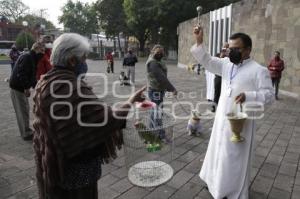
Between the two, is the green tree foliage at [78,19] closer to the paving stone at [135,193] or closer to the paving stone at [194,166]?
the paving stone at [194,166]

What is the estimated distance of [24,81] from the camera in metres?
6.06

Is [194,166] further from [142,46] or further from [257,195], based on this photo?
[142,46]

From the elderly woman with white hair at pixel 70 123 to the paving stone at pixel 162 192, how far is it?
6.19 feet

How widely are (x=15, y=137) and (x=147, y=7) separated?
118 feet

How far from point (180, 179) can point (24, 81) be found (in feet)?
11.7

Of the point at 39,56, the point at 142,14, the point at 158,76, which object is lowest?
the point at 158,76

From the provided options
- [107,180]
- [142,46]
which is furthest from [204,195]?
[142,46]

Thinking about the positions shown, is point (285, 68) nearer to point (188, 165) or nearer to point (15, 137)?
point (188, 165)

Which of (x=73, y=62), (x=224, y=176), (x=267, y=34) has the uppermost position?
(x=267, y=34)

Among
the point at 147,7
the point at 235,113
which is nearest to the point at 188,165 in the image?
the point at 235,113

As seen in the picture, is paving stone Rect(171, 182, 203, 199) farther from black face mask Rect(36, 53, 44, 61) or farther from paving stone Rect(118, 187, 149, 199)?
black face mask Rect(36, 53, 44, 61)

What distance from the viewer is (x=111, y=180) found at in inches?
179

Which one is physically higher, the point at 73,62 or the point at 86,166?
the point at 73,62

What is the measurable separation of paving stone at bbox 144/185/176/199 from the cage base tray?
11 centimetres
